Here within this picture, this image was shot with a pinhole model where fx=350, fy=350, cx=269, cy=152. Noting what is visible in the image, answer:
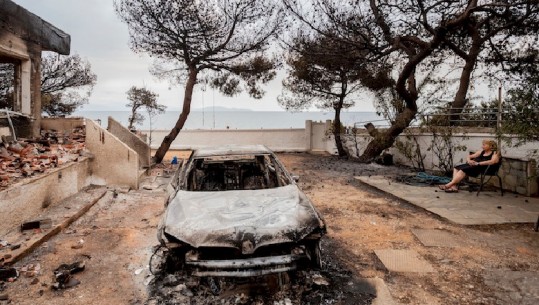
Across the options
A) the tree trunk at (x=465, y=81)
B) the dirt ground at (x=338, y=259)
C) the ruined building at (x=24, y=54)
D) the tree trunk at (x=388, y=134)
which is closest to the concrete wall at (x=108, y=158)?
the dirt ground at (x=338, y=259)

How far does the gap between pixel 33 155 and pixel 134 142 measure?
16.5ft

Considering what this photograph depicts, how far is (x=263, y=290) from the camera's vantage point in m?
3.64

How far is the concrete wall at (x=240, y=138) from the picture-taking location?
2162 centimetres

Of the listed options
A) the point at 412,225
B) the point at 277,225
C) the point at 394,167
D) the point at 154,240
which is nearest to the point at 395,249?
the point at 412,225

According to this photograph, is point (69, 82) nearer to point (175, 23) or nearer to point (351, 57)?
point (175, 23)

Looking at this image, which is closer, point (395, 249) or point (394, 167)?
point (395, 249)

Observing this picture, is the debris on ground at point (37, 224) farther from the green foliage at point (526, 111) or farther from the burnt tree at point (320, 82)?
the burnt tree at point (320, 82)

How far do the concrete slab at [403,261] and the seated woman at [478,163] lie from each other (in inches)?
161

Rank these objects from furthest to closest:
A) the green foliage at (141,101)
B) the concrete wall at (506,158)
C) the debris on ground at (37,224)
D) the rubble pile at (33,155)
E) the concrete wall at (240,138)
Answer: the green foliage at (141,101)
the concrete wall at (240,138)
the concrete wall at (506,158)
the rubble pile at (33,155)
the debris on ground at (37,224)

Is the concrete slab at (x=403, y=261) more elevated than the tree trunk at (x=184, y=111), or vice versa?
the tree trunk at (x=184, y=111)

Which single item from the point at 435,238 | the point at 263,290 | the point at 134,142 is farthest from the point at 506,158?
the point at 134,142

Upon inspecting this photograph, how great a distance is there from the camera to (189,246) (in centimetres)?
347

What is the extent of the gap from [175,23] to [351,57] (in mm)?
6729

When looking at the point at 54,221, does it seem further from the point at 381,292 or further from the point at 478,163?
the point at 478,163
